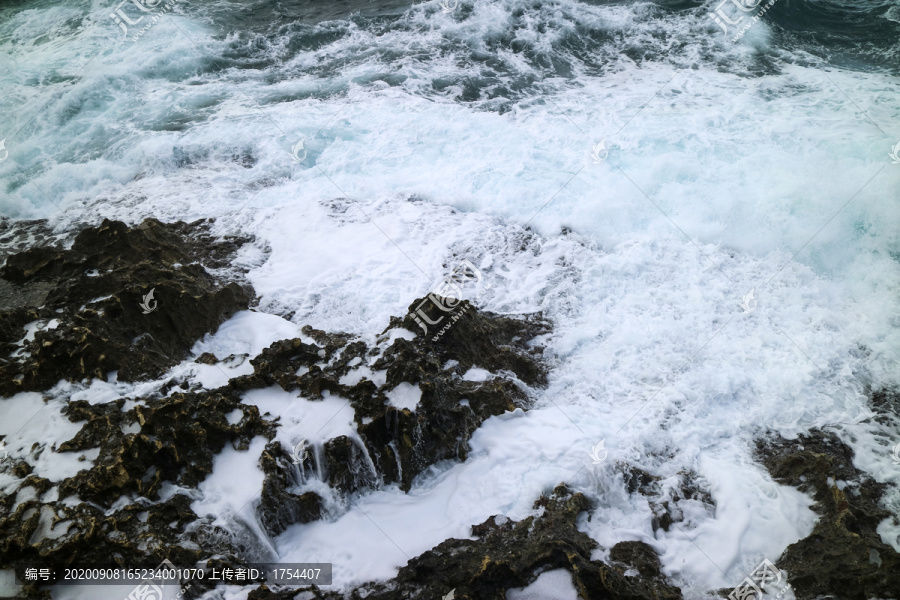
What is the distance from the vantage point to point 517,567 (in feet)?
14.4

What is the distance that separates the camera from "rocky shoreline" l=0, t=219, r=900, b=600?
14.4ft

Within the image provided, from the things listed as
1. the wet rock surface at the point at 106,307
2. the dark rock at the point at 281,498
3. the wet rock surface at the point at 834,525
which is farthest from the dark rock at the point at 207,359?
the wet rock surface at the point at 834,525

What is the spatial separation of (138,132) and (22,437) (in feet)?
32.9

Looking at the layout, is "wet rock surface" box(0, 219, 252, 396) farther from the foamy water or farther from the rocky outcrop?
the rocky outcrop

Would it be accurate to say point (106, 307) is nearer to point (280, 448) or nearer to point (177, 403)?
point (177, 403)

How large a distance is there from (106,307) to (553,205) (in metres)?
7.57

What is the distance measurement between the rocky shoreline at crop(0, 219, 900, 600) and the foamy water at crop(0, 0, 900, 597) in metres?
0.26

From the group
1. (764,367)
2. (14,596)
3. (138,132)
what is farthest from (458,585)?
(138,132)

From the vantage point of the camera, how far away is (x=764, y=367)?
7.28 m

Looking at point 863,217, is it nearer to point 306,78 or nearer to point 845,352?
point 845,352

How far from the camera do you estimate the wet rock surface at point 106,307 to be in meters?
5.50

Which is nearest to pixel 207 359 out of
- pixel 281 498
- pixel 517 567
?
pixel 281 498

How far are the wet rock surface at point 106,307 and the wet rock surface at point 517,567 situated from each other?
3.21 metres

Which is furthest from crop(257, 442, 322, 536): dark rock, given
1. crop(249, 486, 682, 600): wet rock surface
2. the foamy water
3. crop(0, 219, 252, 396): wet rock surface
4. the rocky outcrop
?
the rocky outcrop
